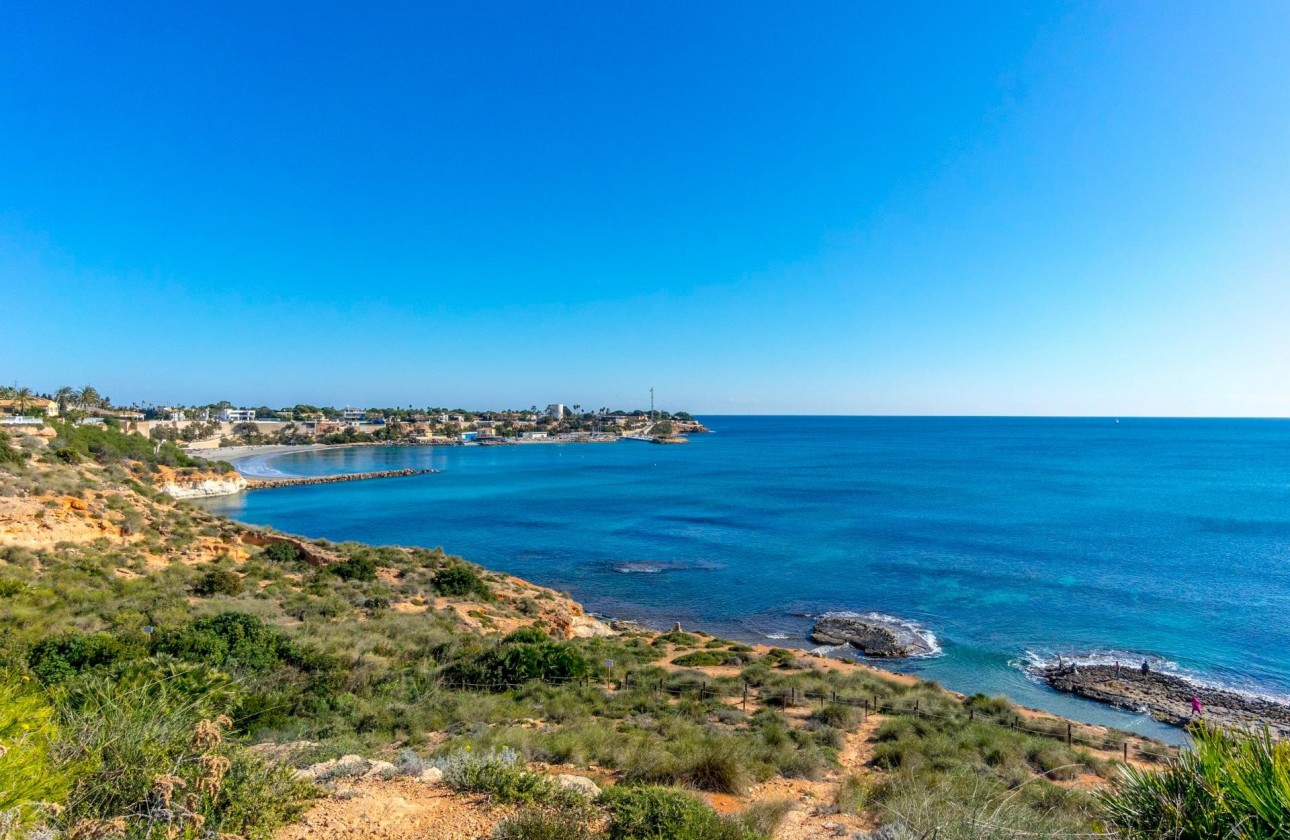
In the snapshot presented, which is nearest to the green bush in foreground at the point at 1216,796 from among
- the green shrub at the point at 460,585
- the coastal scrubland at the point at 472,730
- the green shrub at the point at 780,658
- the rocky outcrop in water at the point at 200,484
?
the coastal scrubland at the point at 472,730

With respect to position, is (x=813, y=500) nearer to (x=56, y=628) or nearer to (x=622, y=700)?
(x=622, y=700)

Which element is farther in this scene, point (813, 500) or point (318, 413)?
point (318, 413)

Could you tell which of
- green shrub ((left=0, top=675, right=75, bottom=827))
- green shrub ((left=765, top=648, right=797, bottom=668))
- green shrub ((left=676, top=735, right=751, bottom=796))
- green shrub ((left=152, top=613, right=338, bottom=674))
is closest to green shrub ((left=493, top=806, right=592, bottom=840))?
green shrub ((left=676, top=735, right=751, bottom=796))

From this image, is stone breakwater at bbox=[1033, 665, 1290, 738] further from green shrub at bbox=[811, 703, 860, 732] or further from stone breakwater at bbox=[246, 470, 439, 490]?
stone breakwater at bbox=[246, 470, 439, 490]

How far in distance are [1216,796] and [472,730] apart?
968 cm

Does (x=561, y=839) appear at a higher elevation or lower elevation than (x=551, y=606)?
higher

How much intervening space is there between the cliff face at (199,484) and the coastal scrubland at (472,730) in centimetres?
3957

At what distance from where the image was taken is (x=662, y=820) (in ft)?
19.1

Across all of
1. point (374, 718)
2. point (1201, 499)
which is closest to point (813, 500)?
point (1201, 499)

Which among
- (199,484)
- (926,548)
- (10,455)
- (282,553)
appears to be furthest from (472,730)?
(199,484)

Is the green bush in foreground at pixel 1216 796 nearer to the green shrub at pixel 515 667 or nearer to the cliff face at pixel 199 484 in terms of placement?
the green shrub at pixel 515 667

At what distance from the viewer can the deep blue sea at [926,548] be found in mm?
24094

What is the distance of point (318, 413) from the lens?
177500 mm

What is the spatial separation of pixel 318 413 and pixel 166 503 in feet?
523
